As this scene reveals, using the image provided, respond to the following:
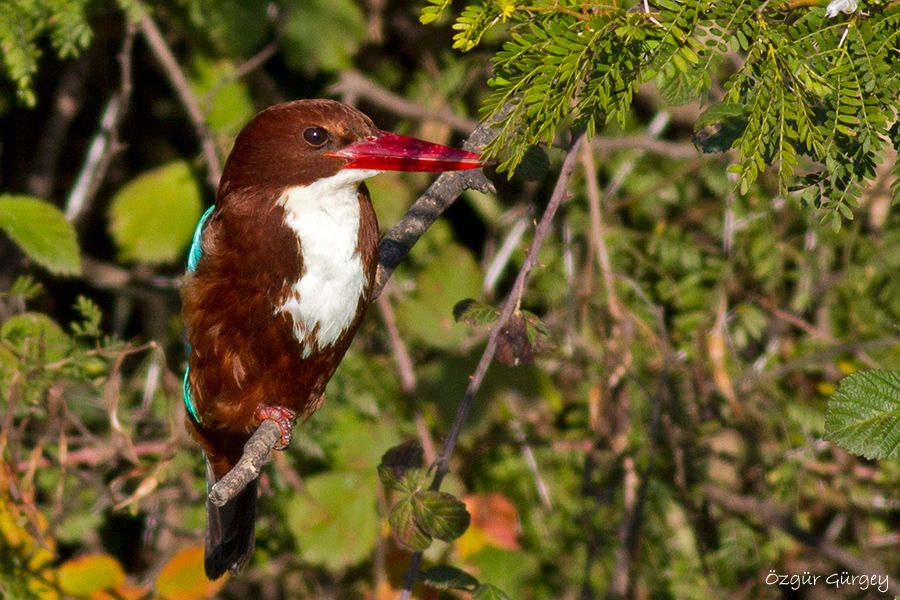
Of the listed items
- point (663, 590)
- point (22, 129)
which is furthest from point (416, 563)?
point (22, 129)

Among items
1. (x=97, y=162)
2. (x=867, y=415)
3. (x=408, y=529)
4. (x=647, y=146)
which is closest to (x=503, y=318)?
(x=408, y=529)

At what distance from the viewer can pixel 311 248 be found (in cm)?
217

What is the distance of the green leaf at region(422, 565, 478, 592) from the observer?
6.28ft

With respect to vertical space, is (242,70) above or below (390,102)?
above

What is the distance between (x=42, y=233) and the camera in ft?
9.14

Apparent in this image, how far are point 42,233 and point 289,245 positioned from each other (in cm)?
92

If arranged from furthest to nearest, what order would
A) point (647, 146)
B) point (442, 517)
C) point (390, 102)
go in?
point (390, 102) < point (647, 146) < point (442, 517)

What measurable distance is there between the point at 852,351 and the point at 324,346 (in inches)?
71.9

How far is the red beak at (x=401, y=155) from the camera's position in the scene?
1.93m

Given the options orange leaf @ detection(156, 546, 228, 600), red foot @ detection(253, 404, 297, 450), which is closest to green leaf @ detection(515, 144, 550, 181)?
red foot @ detection(253, 404, 297, 450)

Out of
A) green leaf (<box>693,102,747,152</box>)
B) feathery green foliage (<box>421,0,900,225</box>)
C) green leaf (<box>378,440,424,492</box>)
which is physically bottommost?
green leaf (<box>378,440,424,492</box>)

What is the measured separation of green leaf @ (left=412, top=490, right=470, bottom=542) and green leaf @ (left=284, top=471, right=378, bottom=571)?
59.0 inches

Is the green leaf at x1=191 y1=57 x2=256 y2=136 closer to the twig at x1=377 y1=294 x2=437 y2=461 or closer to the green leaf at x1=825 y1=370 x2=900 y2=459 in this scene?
the twig at x1=377 y1=294 x2=437 y2=461

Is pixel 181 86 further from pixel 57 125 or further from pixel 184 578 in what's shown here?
pixel 184 578
